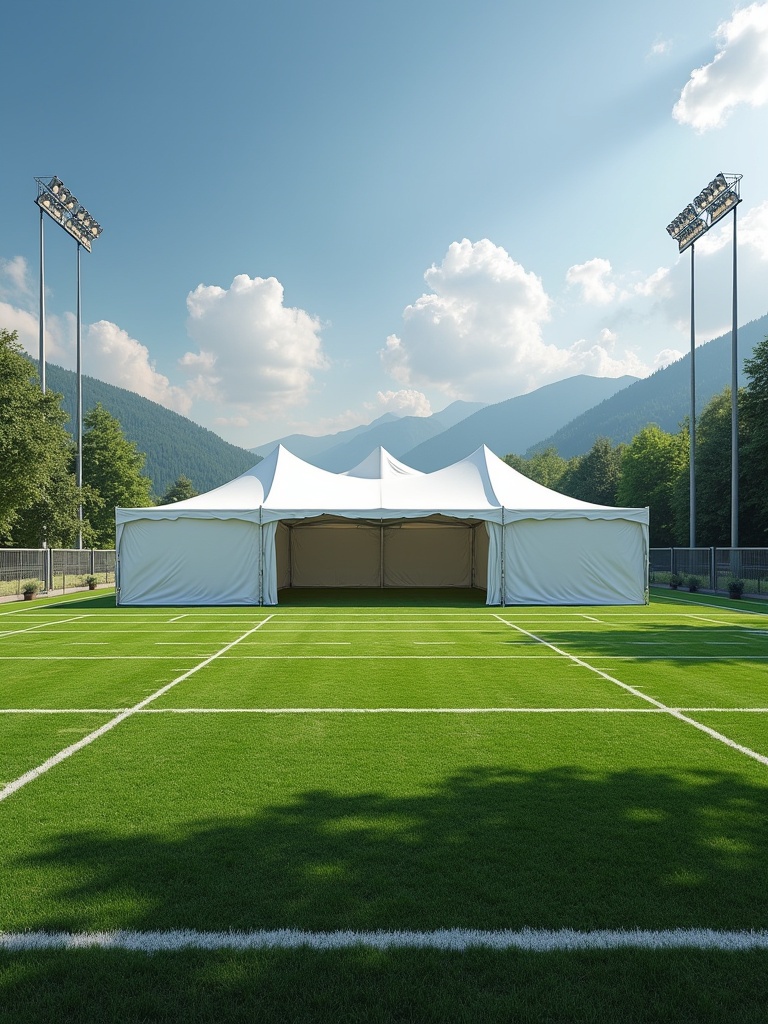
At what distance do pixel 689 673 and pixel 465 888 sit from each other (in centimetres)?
697

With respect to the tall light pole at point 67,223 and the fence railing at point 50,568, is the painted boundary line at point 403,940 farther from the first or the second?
the tall light pole at point 67,223

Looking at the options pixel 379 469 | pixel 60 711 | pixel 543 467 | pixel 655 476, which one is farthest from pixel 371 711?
pixel 543 467

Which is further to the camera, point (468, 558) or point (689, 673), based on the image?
point (468, 558)

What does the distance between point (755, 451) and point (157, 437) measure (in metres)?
168

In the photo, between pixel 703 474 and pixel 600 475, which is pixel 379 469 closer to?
pixel 703 474

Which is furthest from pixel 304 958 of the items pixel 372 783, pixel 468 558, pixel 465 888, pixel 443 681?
pixel 468 558

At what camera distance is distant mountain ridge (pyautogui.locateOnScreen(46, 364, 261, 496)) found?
174 meters

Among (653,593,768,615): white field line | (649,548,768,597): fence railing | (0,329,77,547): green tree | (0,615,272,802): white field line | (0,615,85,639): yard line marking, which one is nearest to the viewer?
(0,615,272,802): white field line

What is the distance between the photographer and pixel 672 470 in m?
53.2

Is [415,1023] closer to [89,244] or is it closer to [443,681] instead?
[443,681]

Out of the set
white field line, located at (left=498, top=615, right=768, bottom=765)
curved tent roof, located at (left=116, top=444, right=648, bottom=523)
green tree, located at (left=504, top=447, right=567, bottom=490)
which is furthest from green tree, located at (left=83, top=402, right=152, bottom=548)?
green tree, located at (left=504, top=447, right=567, bottom=490)

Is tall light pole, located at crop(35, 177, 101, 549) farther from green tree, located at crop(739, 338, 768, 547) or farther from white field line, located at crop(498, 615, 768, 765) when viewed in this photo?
green tree, located at crop(739, 338, 768, 547)

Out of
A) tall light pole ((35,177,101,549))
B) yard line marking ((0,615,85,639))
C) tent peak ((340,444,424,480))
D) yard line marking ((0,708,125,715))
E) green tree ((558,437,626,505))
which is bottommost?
yard line marking ((0,615,85,639))

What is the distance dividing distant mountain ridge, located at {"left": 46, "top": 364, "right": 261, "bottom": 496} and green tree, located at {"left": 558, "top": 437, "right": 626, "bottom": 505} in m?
117
